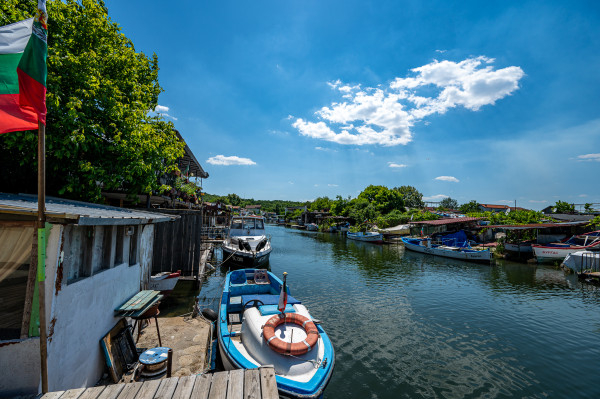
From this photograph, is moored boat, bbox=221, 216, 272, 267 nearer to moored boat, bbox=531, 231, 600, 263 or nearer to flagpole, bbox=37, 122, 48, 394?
flagpole, bbox=37, 122, 48, 394

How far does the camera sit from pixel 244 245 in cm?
2006

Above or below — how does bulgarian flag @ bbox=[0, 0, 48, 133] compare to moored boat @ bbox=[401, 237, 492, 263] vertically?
above

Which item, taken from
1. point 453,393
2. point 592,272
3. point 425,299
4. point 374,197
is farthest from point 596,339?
point 374,197

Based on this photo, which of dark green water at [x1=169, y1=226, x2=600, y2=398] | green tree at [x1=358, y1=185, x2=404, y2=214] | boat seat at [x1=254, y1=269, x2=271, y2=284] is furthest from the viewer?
green tree at [x1=358, y1=185, x2=404, y2=214]

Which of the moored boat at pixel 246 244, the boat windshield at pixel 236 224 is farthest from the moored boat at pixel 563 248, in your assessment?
the boat windshield at pixel 236 224

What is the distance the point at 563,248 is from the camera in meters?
24.7

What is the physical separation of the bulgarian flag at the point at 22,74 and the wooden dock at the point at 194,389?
11.9ft

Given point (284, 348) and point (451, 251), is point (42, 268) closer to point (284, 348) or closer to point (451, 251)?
point (284, 348)

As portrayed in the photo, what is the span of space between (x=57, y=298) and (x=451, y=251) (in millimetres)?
31804

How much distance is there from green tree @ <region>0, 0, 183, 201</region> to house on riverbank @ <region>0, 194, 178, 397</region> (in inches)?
192

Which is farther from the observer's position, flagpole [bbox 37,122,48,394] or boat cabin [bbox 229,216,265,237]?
boat cabin [bbox 229,216,265,237]

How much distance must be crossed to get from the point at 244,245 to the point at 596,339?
62.3 ft

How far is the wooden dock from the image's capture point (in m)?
3.41

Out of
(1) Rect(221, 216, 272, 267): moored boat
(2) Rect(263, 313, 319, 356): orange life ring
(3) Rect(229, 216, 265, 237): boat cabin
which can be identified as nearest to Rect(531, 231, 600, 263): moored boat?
(1) Rect(221, 216, 272, 267): moored boat
